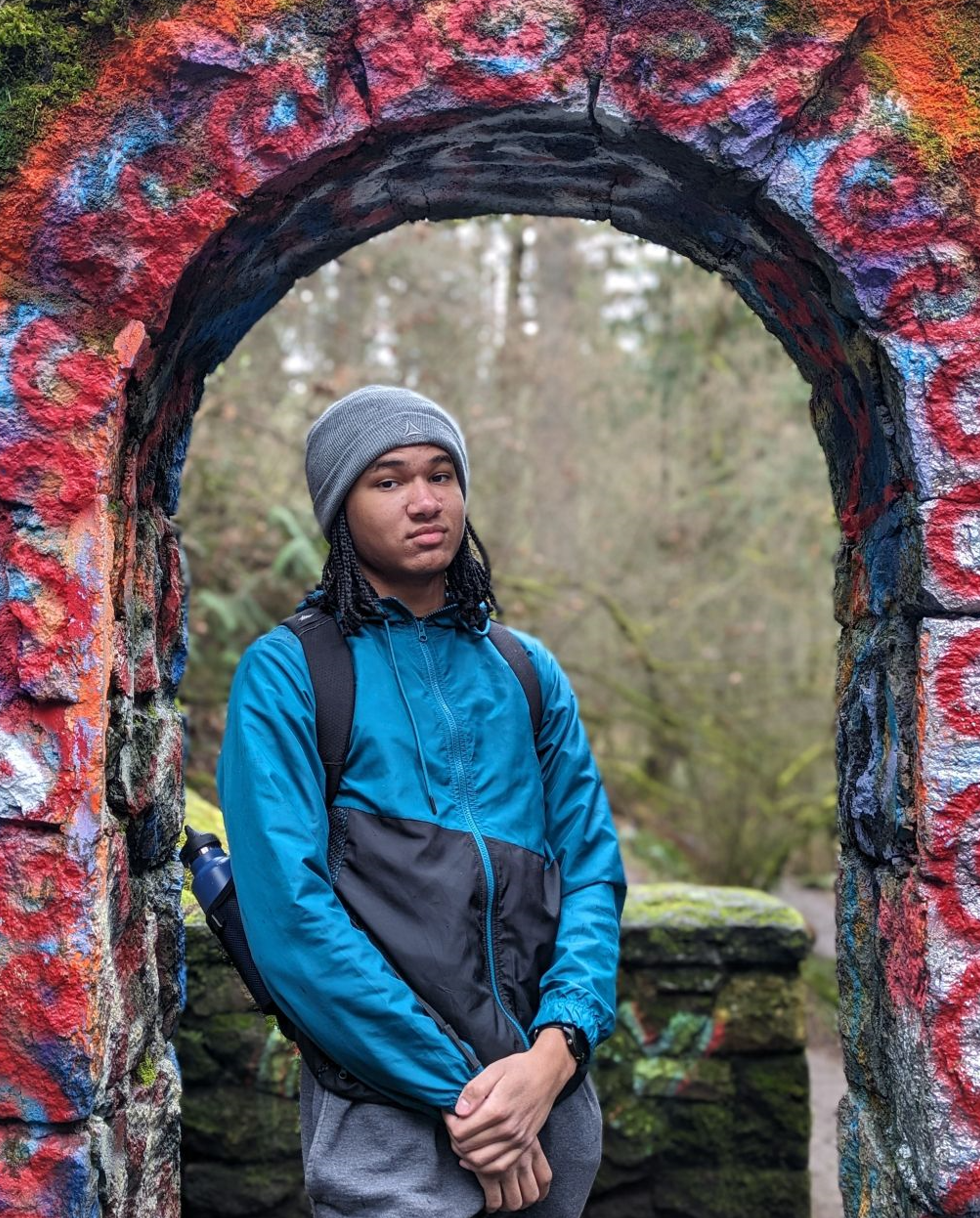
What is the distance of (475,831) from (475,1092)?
0.44 m

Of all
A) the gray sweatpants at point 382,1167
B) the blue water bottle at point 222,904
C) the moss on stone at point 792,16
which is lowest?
the gray sweatpants at point 382,1167

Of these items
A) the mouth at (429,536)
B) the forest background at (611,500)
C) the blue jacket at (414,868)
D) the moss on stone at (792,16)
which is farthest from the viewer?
the forest background at (611,500)

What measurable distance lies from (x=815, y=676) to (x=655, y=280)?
12.8 ft

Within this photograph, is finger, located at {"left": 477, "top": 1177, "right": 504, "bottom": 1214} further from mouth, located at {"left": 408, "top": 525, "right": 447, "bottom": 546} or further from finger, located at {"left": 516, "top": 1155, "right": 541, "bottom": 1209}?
mouth, located at {"left": 408, "top": 525, "right": 447, "bottom": 546}

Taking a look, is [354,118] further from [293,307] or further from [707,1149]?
[293,307]

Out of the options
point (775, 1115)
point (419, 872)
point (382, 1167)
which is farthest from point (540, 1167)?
point (775, 1115)

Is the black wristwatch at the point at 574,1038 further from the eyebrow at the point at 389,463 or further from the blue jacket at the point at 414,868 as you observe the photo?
the eyebrow at the point at 389,463

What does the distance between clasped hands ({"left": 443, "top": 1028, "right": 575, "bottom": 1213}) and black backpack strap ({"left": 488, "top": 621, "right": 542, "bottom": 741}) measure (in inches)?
24.6

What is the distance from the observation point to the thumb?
2029mm

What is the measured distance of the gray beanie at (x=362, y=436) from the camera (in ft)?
7.75

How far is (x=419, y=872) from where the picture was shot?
212 centimetres

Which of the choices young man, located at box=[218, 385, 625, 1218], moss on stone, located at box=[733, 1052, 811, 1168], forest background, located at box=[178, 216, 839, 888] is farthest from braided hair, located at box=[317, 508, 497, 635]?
forest background, located at box=[178, 216, 839, 888]

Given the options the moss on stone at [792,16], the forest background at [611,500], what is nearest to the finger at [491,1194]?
the moss on stone at [792,16]

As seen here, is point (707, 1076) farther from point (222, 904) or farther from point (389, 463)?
point (389, 463)
